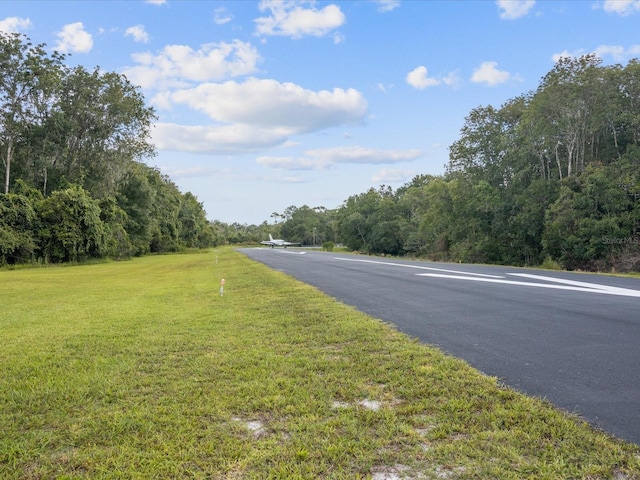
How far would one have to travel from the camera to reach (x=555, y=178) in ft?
92.6

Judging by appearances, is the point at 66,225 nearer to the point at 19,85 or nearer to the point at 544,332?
the point at 19,85

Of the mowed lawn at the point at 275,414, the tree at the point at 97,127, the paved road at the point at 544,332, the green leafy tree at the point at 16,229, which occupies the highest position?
the tree at the point at 97,127

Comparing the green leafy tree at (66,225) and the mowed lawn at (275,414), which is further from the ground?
the green leafy tree at (66,225)

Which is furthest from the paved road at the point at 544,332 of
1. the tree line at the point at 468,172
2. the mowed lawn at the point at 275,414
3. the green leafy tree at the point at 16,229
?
the green leafy tree at the point at 16,229

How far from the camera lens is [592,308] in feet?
21.0

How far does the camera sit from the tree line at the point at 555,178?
867 inches

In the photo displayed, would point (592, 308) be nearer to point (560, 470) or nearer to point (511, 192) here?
point (560, 470)

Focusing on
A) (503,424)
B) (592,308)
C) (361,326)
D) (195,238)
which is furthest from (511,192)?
(195,238)

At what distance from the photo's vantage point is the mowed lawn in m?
2.30

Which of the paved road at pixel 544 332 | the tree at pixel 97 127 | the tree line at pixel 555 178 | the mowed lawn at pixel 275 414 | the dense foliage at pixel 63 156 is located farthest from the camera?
the tree at pixel 97 127

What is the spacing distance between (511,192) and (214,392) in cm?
3236

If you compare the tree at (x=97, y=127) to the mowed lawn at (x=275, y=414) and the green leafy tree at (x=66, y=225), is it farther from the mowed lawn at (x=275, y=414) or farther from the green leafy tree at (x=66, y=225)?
the mowed lawn at (x=275, y=414)

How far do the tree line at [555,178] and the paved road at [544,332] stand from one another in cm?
1480

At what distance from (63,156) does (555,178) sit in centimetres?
3921
